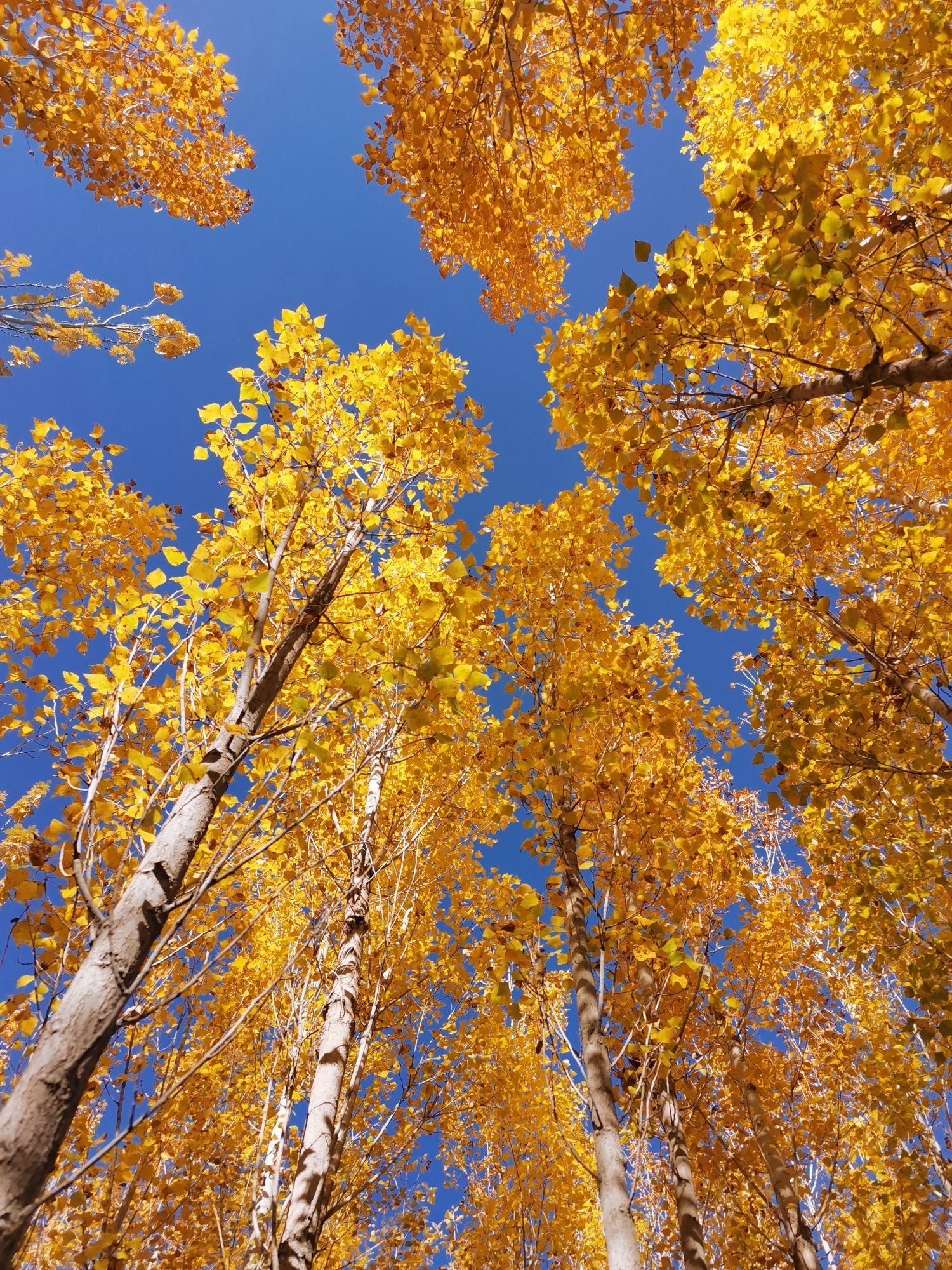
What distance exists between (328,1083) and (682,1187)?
9.13 ft

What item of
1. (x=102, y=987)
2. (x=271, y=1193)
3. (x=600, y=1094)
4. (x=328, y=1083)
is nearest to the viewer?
(x=102, y=987)

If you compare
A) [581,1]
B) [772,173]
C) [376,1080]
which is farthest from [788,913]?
[581,1]

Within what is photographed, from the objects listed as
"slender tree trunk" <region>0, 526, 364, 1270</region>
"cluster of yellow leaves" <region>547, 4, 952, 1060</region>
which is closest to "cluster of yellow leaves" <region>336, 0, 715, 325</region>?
"cluster of yellow leaves" <region>547, 4, 952, 1060</region>

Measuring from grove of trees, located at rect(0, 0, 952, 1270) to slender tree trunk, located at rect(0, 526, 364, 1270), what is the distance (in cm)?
1

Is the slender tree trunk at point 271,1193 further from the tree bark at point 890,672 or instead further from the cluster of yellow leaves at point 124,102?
the cluster of yellow leaves at point 124,102

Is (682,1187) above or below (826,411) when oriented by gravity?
below

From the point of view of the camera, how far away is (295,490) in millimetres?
2793

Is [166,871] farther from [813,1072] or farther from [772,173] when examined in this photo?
[813,1072]

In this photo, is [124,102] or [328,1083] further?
[124,102]

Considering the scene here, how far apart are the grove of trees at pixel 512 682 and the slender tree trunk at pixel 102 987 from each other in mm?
11

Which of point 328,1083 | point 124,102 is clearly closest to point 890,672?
point 328,1083

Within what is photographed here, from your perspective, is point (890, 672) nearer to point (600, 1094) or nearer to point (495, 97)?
point (600, 1094)

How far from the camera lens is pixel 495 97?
4.72 meters

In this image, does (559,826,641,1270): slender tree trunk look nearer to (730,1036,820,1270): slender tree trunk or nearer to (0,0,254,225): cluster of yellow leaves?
(730,1036,820,1270): slender tree trunk
